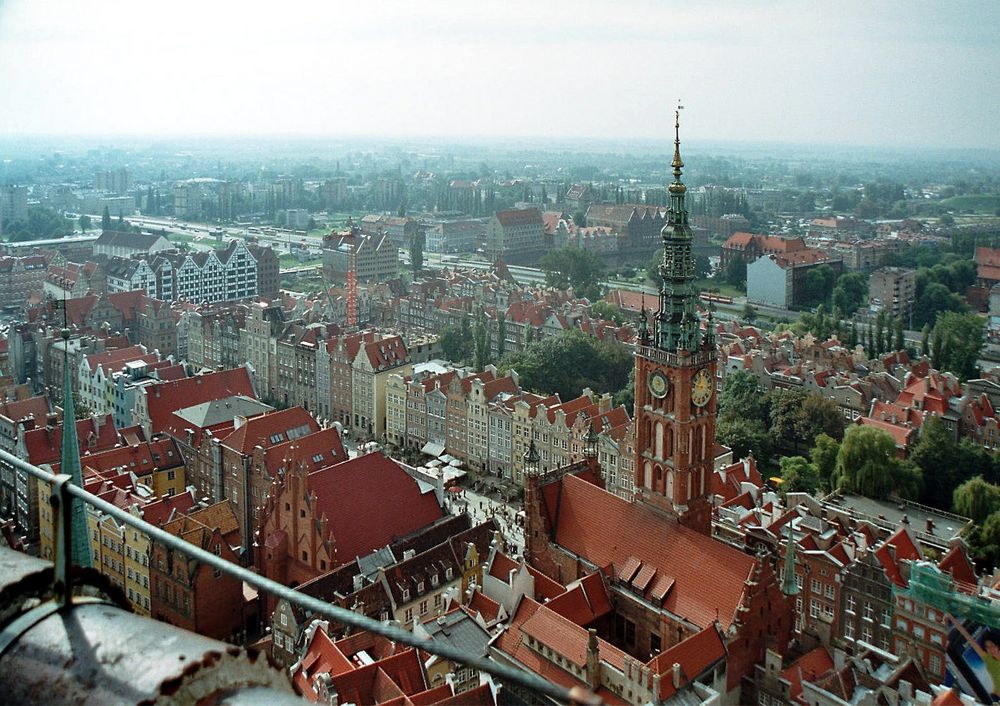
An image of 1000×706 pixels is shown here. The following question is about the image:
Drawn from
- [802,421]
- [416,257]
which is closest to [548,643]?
[802,421]

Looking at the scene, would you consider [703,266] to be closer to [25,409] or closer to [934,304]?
[934,304]

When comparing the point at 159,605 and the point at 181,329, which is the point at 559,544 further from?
the point at 181,329

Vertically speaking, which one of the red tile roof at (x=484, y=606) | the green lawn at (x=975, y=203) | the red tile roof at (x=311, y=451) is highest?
the green lawn at (x=975, y=203)

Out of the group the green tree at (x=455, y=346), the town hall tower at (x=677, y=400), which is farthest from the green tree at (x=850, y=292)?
the town hall tower at (x=677, y=400)

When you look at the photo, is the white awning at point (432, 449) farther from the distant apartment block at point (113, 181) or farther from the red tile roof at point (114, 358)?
the distant apartment block at point (113, 181)

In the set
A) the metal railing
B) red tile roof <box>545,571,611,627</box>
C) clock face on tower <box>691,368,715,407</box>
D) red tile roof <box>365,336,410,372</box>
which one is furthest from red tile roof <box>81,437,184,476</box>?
the metal railing
